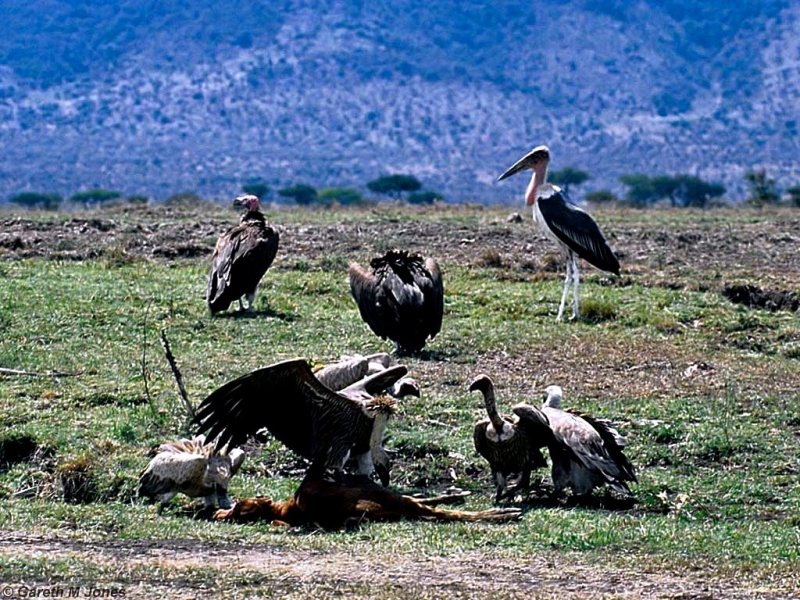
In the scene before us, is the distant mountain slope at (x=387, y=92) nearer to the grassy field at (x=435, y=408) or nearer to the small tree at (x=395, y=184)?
the small tree at (x=395, y=184)

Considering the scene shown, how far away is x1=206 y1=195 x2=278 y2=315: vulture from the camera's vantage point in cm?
1636

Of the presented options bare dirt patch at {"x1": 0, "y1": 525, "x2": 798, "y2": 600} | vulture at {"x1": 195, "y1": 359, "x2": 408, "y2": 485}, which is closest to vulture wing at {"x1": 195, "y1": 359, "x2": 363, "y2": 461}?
vulture at {"x1": 195, "y1": 359, "x2": 408, "y2": 485}

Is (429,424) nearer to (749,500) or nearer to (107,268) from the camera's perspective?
(749,500)

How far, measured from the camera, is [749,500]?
998cm

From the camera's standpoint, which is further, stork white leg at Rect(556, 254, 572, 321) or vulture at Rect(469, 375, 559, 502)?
stork white leg at Rect(556, 254, 572, 321)

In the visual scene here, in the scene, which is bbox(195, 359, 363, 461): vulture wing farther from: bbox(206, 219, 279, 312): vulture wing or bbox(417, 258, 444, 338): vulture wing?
bbox(206, 219, 279, 312): vulture wing

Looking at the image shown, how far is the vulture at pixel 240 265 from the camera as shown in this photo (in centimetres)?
1636

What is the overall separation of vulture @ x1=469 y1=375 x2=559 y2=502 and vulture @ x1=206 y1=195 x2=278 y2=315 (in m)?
6.78

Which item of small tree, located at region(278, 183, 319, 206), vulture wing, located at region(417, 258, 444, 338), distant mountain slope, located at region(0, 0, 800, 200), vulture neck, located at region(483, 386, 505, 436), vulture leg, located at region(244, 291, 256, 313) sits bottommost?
vulture neck, located at region(483, 386, 505, 436)

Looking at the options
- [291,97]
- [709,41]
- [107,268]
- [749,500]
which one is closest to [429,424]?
[749,500]

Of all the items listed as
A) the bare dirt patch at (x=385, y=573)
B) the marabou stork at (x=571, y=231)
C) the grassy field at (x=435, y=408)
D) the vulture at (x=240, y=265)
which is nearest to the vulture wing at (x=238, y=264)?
the vulture at (x=240, y=265)

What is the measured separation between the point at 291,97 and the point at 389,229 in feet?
288

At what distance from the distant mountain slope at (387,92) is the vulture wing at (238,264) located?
74.6 meters

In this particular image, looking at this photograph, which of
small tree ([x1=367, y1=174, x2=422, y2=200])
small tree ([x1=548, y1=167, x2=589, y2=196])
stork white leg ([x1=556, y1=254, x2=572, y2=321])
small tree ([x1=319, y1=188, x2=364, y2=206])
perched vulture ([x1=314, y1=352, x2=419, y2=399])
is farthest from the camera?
small tree ([x1=548, y1=167, x2=589, y2=196])
